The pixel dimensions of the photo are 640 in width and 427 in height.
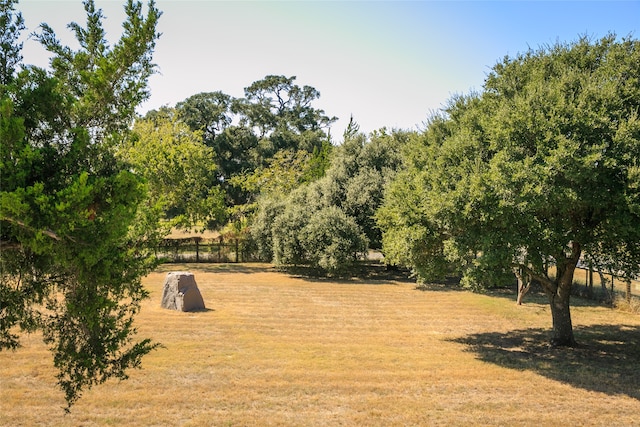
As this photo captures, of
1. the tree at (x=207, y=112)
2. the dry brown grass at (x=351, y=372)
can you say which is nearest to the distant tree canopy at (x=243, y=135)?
the tree at (x=207, y=112)

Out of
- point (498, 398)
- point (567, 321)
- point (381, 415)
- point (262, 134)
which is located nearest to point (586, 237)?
point (567, 321)

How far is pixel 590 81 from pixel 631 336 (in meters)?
9.54

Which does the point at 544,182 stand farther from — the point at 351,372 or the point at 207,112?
the point at 207,112

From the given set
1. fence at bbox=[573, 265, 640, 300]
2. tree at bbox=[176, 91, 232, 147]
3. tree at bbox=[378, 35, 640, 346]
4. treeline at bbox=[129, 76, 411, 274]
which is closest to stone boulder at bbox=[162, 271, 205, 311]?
treeline at bbox=[129, 76, 411, 274]

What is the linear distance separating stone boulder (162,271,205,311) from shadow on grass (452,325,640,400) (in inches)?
409

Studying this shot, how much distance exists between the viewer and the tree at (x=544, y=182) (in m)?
12.8

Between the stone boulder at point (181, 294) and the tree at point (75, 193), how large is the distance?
11.7 m

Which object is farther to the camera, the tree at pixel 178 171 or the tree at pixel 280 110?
the tree at pixel 280 110

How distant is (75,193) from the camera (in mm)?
5402

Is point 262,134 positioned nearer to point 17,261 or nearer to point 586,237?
point 586,237

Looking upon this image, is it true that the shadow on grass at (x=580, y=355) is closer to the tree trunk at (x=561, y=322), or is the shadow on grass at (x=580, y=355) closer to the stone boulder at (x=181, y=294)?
the tree trunk at (x=561, y=322)

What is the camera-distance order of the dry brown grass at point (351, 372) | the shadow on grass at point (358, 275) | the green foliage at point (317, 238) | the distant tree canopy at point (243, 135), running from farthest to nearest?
the distant tree canopy at point (243, 135) → the shadow on grass at point (358, 275) → the green foliage at point (317, 238) → the dry brown grass at point (351, 372)

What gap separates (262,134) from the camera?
66.7 m

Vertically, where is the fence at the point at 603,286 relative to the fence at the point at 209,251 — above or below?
below
